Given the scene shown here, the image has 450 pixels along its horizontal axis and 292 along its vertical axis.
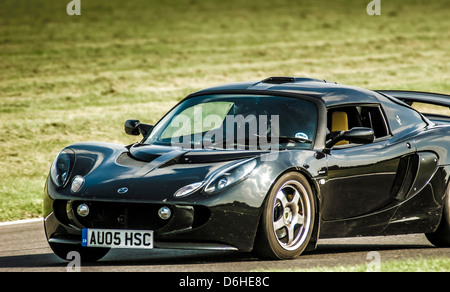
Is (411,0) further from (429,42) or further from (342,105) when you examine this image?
(342,105)

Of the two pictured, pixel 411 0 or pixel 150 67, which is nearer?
pixel 150 67

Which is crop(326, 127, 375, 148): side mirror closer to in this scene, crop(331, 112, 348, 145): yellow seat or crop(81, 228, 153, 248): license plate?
crop(331, 112, 348, 145): yellow seat

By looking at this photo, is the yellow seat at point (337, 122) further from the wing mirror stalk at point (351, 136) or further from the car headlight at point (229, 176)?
the car headlight at point (229, 176)

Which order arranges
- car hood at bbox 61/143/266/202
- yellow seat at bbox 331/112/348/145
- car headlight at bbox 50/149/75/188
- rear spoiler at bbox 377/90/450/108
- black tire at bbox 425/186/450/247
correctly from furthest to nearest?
rear spoiler at bbox 377/90/450/108
black tire at bbox 425/186/450/247
yellow seat at bbox 331/112/348/145
car headlight at bbox 50/149/75/188
car hood at bbox 61/143/266/202

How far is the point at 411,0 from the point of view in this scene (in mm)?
36750

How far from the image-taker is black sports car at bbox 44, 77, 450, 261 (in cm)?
668

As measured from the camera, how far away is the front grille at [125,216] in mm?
6719

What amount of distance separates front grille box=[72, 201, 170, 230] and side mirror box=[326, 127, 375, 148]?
1.66 m

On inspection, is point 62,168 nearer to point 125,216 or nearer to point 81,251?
point 81,251

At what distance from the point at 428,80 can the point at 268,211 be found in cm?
1677

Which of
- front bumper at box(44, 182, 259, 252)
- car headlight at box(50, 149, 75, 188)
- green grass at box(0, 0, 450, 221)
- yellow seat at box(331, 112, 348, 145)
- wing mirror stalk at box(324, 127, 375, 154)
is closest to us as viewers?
front bumper at box(44, 182, 259, 252)

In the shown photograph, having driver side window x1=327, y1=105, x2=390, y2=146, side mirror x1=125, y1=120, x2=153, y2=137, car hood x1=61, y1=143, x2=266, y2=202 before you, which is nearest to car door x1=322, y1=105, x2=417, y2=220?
driver side window x1=327, y1=105, x2=390, y2=146

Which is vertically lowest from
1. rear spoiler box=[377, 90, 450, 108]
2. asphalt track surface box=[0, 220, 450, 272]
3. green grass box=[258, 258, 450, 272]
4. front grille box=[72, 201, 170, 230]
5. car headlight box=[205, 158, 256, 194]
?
asphalt track surface box=[0, 220, 450, 272]
